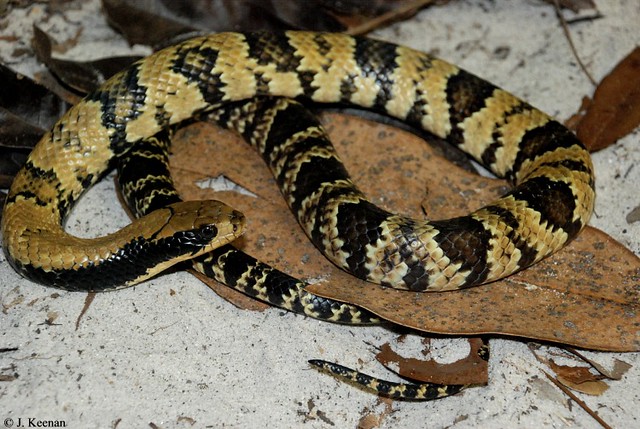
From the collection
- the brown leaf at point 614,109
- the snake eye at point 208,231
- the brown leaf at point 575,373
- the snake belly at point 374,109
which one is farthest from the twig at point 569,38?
the snake eye at point 208,231

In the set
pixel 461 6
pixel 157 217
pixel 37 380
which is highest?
pixel 461 6

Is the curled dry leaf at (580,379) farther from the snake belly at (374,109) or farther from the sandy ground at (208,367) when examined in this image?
the snake belly at (374,109)

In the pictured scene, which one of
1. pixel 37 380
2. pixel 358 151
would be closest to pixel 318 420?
pixel 37 380

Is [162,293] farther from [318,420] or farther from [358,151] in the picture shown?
[358,151]

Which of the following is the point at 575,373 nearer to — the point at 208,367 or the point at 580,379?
the point at 580,379

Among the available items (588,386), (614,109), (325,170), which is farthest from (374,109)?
(588,386)

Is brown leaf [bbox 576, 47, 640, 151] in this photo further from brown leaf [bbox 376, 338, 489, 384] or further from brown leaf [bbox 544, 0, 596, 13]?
brown leaf [bbox 376, 338, 489, 384]
